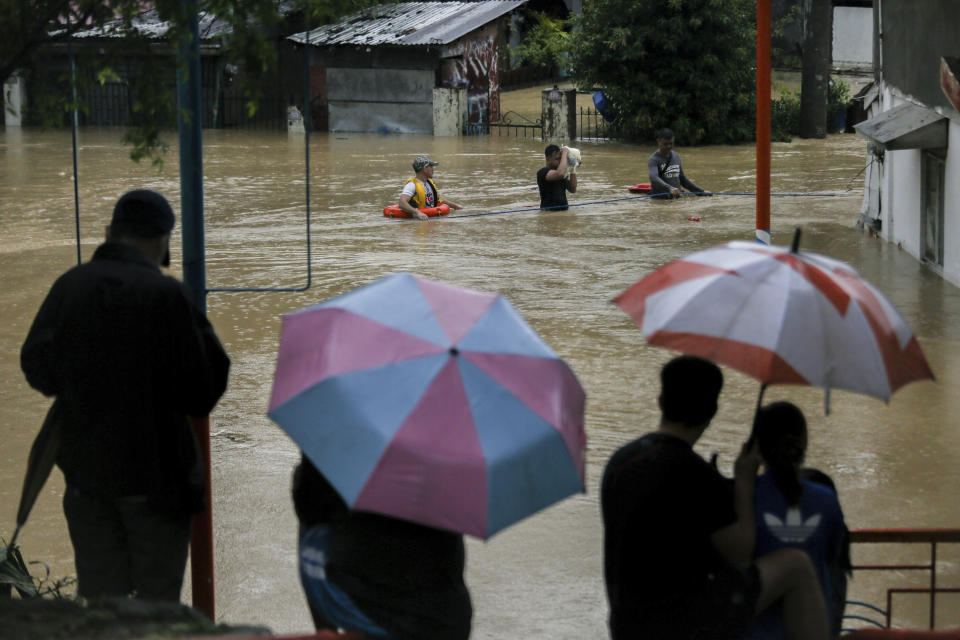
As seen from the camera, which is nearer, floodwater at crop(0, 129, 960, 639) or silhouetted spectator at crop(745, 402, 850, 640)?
silhouetted spectator at crop(745, 402, 850, 640)

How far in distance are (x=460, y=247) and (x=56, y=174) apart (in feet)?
39.0

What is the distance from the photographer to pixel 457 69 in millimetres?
36219

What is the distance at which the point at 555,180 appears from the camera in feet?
61.9

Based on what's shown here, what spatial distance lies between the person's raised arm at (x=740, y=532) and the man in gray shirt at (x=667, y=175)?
16775 mm

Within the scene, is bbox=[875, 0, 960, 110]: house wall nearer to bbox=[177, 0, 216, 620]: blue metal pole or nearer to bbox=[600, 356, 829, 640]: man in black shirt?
bbox=[177, 0, 216, 620]: blue metal pole

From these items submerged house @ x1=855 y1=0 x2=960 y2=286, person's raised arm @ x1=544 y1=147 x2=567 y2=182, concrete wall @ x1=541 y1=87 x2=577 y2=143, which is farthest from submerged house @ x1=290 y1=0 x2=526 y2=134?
submerged house @ x1=855 y1=0 x2=960 y2=286

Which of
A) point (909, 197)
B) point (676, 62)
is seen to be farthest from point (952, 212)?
point (676, 62)

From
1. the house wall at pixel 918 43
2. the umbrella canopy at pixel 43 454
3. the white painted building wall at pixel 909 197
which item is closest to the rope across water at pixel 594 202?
the white painted building wall at pixel 909 197

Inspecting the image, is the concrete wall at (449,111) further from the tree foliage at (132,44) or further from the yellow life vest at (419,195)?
the tree foliage at (132,44)

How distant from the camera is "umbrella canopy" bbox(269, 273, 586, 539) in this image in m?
3.18

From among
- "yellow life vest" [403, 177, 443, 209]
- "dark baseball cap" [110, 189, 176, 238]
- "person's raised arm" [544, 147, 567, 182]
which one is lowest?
"yellow life vest" [403, 177, 443, 209]

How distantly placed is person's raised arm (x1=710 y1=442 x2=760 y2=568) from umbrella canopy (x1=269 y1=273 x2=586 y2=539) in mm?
505

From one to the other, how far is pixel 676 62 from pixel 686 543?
2738 centimetres

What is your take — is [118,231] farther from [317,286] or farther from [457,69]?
[457,69]
